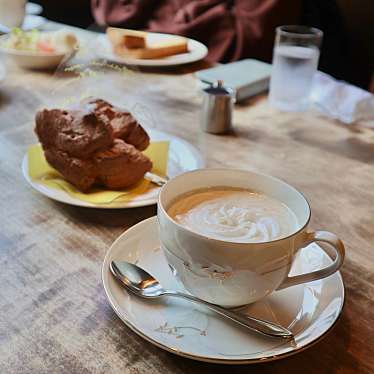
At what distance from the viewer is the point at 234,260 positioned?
424 millimetres

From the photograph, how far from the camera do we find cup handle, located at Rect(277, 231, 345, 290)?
0.45m

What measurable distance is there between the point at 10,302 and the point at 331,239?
12.8 inches

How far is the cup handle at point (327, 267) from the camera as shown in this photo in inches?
17.8

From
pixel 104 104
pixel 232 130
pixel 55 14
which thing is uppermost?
pixel 104 104

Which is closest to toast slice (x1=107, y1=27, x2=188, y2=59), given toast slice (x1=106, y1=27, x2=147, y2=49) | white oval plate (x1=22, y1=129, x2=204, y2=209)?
toast slice (x1=106, y1=27, x2=147, y2=49)

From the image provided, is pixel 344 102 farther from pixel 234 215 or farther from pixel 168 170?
pixel 234 215

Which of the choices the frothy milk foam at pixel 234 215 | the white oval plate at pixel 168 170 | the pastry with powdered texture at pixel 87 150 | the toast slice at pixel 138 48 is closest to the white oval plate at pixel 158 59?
the toast slice at pixel 138 48

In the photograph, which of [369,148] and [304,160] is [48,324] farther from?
[369,148]

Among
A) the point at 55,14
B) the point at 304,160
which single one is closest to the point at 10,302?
the point at 304,160

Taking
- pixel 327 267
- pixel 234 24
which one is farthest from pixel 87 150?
pixel 234 24

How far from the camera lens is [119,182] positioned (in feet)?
2.26

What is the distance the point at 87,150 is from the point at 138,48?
0.71 m

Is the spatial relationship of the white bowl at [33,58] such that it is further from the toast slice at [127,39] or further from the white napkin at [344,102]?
the white napkin at [344,102]

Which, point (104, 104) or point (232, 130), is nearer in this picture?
point (104, 104)
